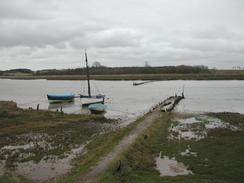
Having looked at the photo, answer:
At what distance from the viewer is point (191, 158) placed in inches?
841

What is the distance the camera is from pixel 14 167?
2020 centimetres

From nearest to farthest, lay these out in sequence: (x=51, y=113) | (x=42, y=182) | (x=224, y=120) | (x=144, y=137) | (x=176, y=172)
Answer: (x=42, y=182) → (x=176, y=172) → (x=144, y=137) → (x=224, y=120) → (x=51, y=113)

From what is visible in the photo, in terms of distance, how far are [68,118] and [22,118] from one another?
17.8 feet

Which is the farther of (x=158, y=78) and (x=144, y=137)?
(x=158, y=78)

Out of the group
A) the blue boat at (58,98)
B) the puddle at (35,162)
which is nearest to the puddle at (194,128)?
the puddle at (35,162)

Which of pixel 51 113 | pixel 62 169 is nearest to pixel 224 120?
pixel 51 113

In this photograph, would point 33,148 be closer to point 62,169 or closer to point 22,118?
point 62,169

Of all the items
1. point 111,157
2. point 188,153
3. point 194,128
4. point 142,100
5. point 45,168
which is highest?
point 111,157

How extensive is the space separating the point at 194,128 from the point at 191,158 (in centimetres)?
1304

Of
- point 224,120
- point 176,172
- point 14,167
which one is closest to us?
point 176,172

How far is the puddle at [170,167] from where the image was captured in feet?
61.4

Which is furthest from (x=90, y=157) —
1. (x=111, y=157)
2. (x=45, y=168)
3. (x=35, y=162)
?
(x=35, y=162)

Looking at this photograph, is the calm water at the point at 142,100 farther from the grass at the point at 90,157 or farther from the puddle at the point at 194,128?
the grass at the point at 90,157

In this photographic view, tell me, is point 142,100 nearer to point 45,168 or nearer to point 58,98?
point 58,98
